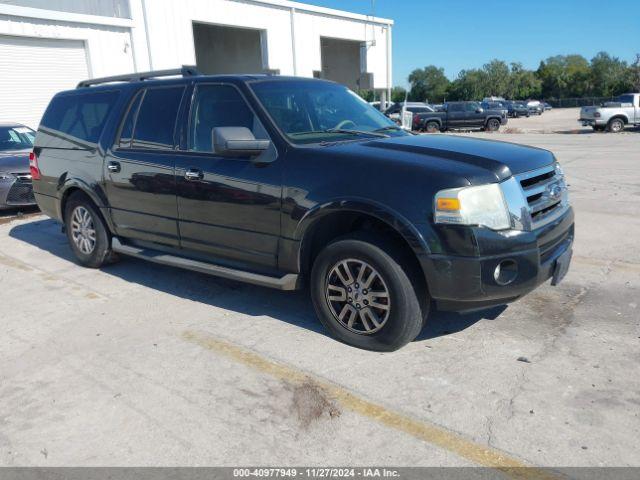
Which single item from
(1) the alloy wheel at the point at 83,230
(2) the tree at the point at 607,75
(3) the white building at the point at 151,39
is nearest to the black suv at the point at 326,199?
(1) the alloy wheel at the point at 83,230

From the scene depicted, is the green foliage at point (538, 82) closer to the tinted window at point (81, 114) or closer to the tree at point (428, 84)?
the tree at point (428, 84)

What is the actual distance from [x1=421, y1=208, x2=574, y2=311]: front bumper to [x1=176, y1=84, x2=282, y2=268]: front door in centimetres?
128

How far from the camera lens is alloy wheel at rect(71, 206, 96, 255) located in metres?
5.85

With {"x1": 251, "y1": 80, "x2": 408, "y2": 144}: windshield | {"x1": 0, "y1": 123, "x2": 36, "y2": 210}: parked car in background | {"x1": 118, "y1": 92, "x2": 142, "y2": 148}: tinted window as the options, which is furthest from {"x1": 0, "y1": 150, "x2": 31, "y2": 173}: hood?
{"x1": 251, "y1": 80, "x2": 408, "y2": 144}: windshield

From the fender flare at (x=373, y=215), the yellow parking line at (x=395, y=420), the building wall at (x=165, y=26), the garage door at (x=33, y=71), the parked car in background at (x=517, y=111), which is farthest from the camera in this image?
the parked car in background at (x=517, y=111)

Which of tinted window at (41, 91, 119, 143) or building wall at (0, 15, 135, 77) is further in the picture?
building wall at (0, 15, 135, 77)

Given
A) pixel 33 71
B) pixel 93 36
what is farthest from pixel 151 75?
pixel 93 36

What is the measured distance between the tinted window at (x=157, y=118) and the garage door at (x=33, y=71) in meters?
12.7

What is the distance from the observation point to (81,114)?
5.80 m

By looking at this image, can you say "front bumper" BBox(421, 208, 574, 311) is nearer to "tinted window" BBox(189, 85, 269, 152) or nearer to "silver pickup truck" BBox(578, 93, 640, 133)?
"tinted window" BBox(189, 85, 269, 152)

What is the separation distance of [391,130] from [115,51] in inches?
616

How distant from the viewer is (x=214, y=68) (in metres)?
29.0

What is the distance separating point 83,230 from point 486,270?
14.7ft

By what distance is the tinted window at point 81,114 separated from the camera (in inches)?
216
